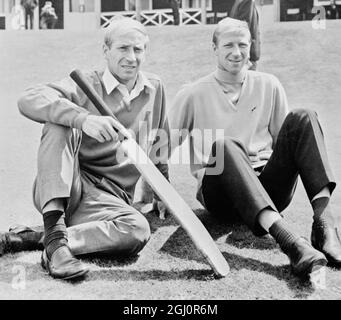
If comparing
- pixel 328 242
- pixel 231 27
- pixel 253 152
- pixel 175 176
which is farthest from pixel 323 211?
pixel 175 176

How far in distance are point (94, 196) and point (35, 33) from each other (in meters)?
1.81

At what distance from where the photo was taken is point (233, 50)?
228 centimetres

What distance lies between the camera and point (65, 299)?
1.68 metres

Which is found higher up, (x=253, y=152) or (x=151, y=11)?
(x=151, y=11)

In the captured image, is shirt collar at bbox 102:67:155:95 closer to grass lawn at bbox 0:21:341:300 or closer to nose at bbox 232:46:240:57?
nose at bbox 232:46:240:57

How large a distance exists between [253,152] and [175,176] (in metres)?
0.81

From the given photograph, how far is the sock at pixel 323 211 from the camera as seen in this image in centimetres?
187

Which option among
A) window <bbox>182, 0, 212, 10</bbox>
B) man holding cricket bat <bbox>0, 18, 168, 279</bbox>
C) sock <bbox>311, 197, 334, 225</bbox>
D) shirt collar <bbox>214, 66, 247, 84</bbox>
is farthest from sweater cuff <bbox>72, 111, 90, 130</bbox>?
window <bbox>182, 0, 212, 10</bbox>

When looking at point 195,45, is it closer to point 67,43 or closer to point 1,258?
point 67,43

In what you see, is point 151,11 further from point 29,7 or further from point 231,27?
point 231,27

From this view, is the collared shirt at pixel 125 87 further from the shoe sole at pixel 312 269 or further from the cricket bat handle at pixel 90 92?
the shoe sole at pixel 312 269
